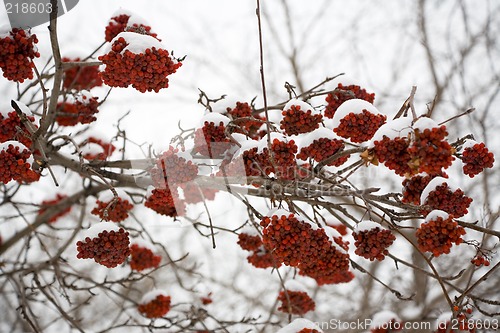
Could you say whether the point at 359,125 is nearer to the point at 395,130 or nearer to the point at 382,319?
the point at 395,130

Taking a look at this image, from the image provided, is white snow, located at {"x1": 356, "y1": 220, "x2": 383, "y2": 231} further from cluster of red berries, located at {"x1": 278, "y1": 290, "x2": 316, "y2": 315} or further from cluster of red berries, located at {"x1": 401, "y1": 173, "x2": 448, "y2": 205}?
cluster of red berries, located at {"x1": 278, "y1": 290, "x2": 316, "y2": 315}

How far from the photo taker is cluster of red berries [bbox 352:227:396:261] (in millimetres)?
2381

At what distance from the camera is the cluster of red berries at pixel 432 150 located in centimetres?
180

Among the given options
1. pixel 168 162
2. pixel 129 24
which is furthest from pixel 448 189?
pixel 129 24

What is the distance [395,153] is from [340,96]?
0.90 metres

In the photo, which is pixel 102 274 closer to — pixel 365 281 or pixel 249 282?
pixel 249 282

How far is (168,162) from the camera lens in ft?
7.80

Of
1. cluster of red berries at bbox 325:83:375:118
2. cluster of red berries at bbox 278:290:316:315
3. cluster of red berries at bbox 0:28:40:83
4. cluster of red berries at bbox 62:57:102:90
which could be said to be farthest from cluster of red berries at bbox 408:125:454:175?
cluster of red berries at bbox 62:57:102:90

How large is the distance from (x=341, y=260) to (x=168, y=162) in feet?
3.77

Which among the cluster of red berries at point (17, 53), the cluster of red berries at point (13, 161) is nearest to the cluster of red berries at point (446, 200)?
the cluster of red berries at point (13, 161)

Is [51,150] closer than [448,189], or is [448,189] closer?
[448,189]

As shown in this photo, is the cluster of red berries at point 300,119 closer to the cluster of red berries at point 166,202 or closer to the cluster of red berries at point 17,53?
the cluster of red berries at point 166,202

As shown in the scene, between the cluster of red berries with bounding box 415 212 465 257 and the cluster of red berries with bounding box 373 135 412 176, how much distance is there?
35cm

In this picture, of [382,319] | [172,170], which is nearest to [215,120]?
[172,170]
